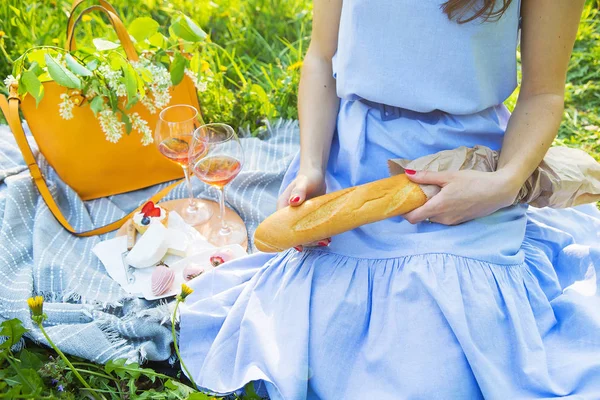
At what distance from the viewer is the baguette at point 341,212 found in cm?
141

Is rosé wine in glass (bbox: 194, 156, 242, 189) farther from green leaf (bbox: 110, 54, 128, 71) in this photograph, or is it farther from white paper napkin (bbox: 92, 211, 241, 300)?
green leaf (bbox: 110, 54, 128, 71)

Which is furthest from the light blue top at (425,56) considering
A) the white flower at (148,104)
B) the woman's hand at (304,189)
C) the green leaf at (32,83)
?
the green leaf at (32,83)

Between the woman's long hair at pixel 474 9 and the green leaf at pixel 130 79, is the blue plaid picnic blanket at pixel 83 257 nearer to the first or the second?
the green leaf at pixel 130 79

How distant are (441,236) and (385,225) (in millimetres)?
163

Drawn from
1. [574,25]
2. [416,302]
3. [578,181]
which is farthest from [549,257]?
[574,25]

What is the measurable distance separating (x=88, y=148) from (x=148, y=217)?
40 centimetres

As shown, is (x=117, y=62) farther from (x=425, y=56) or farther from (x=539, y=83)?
(x=539, y=83)

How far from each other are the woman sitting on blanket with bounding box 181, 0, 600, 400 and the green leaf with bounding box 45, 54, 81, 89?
0.89 metres

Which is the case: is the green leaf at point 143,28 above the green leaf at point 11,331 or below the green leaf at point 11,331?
above

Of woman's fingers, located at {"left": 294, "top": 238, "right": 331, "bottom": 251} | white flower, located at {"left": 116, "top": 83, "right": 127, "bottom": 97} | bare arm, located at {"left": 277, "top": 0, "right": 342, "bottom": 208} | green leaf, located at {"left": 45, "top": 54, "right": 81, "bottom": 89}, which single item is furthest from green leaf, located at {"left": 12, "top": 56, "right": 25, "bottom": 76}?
woman's fingers, located at {"left": 294, "top": 238, "right": 331, "bottom": 251}

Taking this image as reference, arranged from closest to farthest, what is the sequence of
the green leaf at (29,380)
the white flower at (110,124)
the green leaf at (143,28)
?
1. the green leaf at (29,380)
2. the white flower at (110,124)
3. the green leaf at (143,28)

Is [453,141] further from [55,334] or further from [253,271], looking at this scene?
[55,334]

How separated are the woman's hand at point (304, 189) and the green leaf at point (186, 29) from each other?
87 cm

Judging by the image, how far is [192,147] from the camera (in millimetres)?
1898
